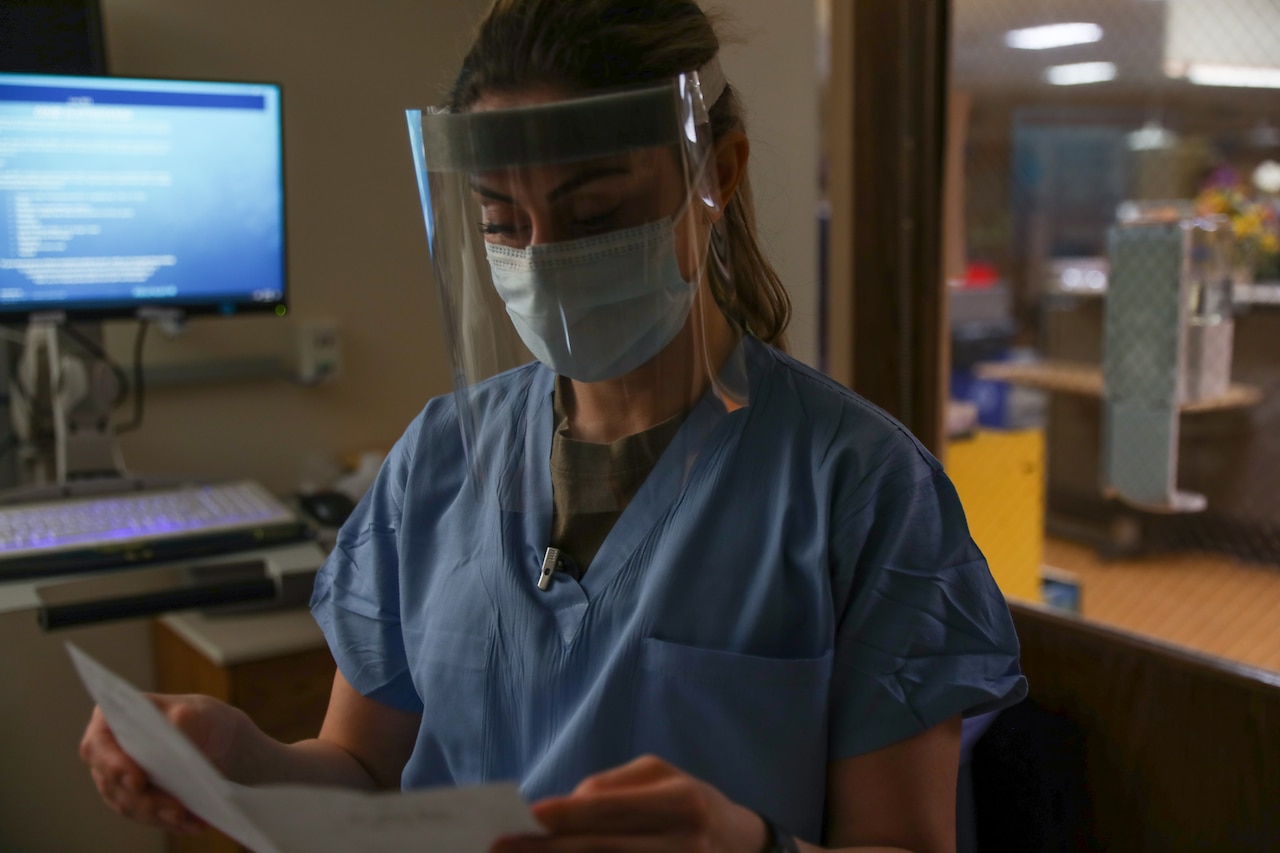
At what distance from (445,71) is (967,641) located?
0.67m

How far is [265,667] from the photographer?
1451 mm

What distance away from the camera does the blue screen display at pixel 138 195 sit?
1.60m

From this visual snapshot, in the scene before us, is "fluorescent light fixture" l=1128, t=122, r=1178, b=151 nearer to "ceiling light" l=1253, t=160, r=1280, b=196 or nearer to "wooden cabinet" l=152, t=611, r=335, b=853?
"ceiling light" l=1253, t=160, r=1280, b=196

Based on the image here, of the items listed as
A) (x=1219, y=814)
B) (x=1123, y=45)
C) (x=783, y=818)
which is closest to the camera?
(x=783, y=818)

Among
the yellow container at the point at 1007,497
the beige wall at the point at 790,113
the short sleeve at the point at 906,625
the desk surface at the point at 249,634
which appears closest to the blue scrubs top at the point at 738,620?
the short sleeve at the point at 906,625

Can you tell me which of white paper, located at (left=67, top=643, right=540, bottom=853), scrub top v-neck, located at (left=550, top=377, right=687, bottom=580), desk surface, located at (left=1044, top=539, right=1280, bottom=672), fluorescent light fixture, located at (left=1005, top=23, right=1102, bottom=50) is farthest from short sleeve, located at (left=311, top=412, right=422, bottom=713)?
fluorescent light fixture, located at (left=1005, top=23, right=1102, bottom=50)

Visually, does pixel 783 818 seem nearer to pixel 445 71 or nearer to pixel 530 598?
pixel 530 598

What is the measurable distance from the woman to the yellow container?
1.25 metres

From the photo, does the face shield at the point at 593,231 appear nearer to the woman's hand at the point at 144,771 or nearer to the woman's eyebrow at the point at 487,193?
the woman's eyebrow at the point at 487,193

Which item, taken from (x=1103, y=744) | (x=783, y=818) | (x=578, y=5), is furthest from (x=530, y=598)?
(x=1103, y=744)

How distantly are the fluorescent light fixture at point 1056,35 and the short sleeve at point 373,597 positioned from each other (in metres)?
1.75

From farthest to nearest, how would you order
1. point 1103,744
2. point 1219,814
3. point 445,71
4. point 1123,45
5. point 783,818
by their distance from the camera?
point 1123,45 → point 1103,744 → point 1219,814 → point 445,71 → point 783,818

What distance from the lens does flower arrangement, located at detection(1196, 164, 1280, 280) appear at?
65.0 inches

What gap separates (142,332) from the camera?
A: 75.3 inches
